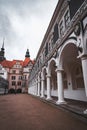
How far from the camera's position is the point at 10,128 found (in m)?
4.06

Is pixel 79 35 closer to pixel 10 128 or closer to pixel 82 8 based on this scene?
pixel 82 8

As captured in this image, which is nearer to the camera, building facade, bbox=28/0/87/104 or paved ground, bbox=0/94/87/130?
paved ground, bbox=0/94/87/130

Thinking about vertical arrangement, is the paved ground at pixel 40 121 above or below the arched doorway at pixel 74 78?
below

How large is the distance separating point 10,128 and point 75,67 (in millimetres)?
9525

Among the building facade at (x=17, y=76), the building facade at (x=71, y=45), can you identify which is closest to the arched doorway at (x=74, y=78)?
the building facade at (x=71, y=45)

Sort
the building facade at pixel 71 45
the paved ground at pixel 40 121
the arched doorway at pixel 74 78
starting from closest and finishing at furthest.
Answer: the paved ground at pixel 40 121, the building facade at pixel 71 45, the arched doorway at pixel 74 78

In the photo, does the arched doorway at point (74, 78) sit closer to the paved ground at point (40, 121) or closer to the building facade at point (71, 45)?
the building facade at point (71, 45)

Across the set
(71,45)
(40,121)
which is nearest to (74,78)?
(71,45)

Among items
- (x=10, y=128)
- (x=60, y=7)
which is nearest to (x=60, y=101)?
(x=10, y=128)

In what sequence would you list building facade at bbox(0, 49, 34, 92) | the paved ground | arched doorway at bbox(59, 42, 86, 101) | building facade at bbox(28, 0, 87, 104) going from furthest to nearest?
building facade at bbox(0, 49, 34, 92)
arched doorway at bbox(59, 42, 86, 101)
building facade at bbox(28, 0, 87, 104)
the paved ground

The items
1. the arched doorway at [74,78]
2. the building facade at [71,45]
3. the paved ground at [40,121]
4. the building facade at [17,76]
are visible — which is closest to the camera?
the paved ground at [40,121]

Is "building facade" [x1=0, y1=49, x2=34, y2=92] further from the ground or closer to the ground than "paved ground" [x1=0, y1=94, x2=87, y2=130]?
further from the ground

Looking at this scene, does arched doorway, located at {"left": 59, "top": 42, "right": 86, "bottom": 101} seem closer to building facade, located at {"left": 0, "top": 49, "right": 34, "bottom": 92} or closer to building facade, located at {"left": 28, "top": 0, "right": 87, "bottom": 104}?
building facade, located at {"left": 28, "top": 0, "right": 87, "bottom": 104}

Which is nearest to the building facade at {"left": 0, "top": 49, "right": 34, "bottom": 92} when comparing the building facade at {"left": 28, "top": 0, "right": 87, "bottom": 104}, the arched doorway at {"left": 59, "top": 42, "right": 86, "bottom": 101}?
the building facade at {"left": 28, "top": 0, "right": 87, "bottom": 104}
